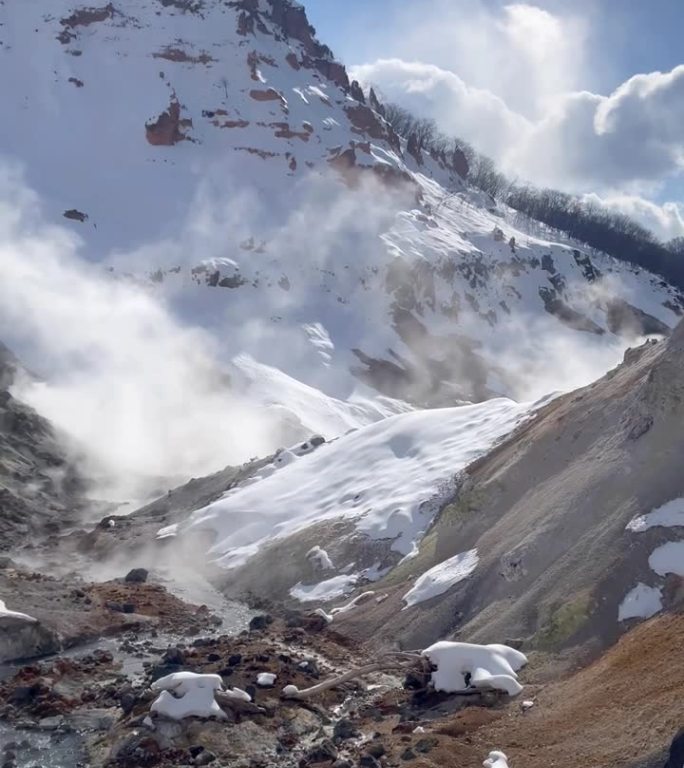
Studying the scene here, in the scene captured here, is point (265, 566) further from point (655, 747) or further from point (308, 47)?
point (308, 47)

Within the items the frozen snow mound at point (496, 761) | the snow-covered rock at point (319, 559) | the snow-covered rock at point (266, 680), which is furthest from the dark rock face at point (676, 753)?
the snow-covered rock at point (319, 559)

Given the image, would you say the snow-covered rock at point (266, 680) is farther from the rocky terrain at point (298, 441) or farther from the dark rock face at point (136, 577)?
the dark rock face at point (136, 577)

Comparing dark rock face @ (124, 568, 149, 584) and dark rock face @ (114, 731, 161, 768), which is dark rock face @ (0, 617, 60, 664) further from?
dark rock face @ (124, 568, 149, 584)

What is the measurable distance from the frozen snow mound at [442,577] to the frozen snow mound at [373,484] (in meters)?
4.83

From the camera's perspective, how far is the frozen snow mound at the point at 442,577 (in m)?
31.9

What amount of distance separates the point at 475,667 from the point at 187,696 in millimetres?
7155

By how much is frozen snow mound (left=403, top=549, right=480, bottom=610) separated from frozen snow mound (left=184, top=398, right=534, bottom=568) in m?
4.83

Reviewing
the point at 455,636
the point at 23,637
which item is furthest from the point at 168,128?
the point at 455,636

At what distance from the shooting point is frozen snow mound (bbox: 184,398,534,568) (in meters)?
Answer: 41.0

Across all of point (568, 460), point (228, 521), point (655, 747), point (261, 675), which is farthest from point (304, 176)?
point (655, 747)

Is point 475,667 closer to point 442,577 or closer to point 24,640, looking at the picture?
point 442,577

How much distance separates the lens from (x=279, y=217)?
120375mm

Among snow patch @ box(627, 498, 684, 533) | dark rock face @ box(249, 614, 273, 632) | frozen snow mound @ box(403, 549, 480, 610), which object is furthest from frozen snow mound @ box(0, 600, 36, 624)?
snow patch @ box(627, 498, 684, 533)

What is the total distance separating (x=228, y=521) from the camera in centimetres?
4897
